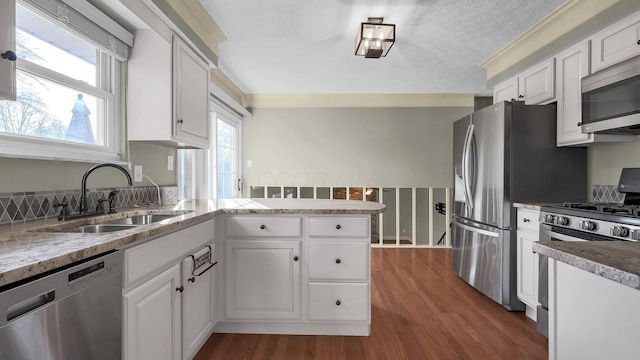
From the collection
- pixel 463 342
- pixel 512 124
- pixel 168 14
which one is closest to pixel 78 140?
pixel 168 14

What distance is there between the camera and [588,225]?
1.83m

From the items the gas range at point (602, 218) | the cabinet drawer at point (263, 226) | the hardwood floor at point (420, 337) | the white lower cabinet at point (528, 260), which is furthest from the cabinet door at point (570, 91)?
the cabinet drawer at point (263, 226)

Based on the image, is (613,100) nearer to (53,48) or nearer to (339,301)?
(339,301)

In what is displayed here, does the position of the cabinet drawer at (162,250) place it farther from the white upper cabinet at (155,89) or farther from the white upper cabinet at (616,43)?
the white upper cabinet at (616,43)

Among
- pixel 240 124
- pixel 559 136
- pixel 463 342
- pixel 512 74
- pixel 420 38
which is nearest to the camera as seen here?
pixel 463 342

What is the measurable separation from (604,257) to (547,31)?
278 cm

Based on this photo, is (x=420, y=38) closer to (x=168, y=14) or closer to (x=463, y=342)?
(x=168, y=14)

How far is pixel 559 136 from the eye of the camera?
97.0 inches

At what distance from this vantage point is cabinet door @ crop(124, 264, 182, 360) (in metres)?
1.18

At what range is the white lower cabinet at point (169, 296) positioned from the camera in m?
1.19

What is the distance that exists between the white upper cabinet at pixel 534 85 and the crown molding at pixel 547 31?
0.22 metres

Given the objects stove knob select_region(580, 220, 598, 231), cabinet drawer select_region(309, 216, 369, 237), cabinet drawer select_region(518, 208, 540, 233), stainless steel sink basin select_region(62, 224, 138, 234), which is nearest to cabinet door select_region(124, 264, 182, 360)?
stainless steel sink basin select_region(62, 224, 138, 234)

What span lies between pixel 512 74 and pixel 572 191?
52.0 inches

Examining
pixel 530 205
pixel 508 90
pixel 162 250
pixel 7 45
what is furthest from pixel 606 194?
pixel 7 45
